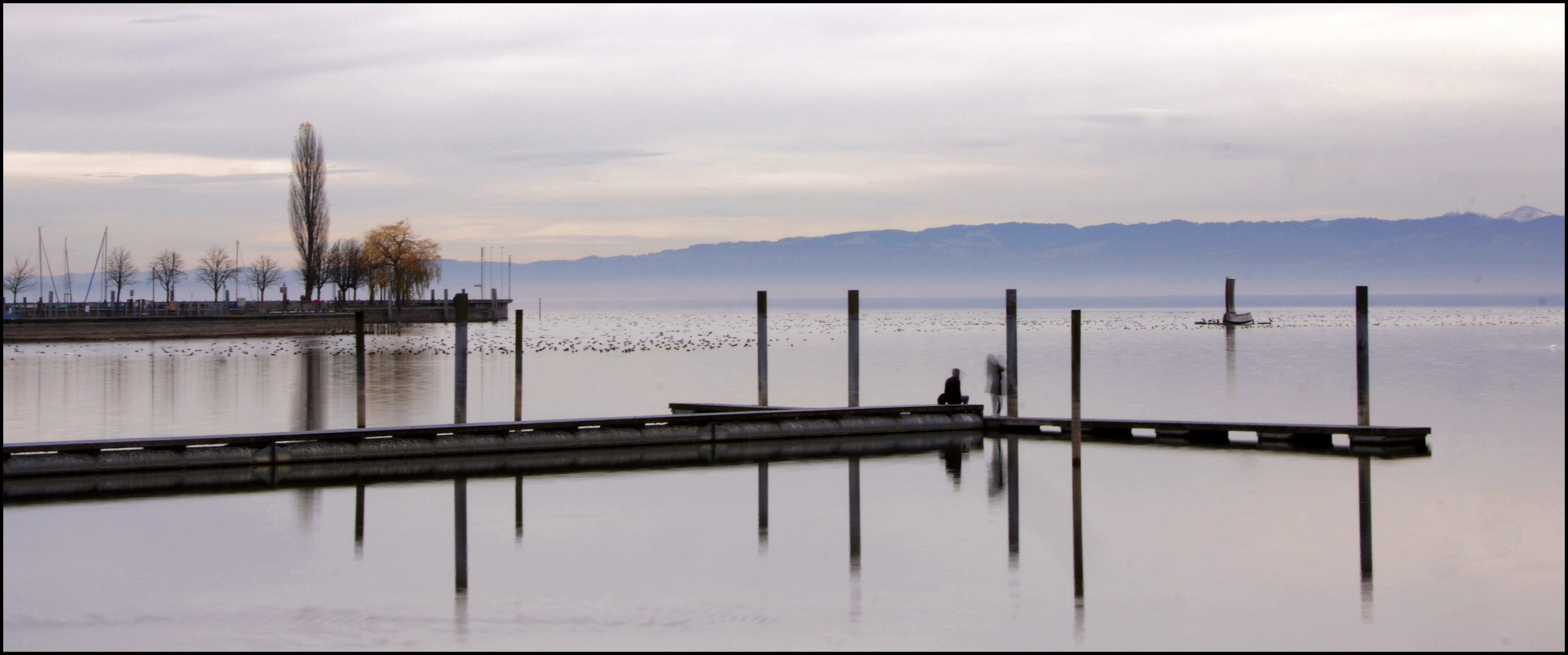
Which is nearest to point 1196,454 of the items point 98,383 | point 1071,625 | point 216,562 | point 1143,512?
point 1143,512

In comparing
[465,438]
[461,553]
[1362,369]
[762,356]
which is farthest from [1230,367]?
[461,553]

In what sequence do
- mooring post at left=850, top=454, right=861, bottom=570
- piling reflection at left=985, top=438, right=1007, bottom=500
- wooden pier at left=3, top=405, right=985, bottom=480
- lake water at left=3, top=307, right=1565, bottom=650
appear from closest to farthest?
lake water at left=3, top=307, right=1565, bottom=650
mooring post at left=850, top=454, right=861, bottom=570
wooden pier at left=3, top=405, right=985, bottom=480
piling reflection at left=985, top=438, right=1007, bottom=500

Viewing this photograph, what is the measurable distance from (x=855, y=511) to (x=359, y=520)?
619 cm

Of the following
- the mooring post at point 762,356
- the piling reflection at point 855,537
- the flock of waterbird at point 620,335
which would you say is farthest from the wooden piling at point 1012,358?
the flock of waterbird at point 620,335

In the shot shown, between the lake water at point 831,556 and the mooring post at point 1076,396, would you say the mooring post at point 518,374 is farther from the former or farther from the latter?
the mooring post at point 1076,396

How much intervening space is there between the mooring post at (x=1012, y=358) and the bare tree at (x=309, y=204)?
265 feet

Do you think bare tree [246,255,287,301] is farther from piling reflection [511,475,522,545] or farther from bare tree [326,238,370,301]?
piling reflection [511,475,522,545]

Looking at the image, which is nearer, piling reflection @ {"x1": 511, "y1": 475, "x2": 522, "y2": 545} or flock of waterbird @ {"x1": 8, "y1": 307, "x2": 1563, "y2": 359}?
piling reflection @ {"x1": 511, "y1": 475, "x2": 522, "y2": 545}

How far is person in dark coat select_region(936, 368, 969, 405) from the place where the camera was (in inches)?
1032

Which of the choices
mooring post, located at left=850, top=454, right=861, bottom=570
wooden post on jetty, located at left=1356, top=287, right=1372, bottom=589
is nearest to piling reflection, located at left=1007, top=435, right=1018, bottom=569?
mooring post, located at left=850, top=454, right=861, bottom=570

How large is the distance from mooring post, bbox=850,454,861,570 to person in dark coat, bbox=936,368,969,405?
166 inches

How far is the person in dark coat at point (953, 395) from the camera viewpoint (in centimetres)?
2620

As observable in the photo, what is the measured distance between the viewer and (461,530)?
1557cm

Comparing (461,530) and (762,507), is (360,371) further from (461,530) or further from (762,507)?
(762,507)
